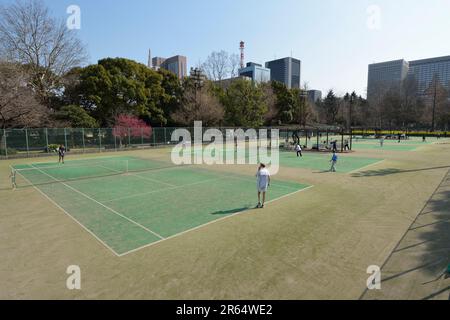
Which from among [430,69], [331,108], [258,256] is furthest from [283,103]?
[430,69]

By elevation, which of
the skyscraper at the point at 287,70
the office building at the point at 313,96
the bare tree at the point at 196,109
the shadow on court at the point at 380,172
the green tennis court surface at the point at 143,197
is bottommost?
the green tennis court surface at the point at 143,197

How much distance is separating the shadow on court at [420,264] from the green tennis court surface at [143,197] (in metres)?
5.68

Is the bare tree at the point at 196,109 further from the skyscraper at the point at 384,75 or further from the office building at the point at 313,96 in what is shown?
the skyscraper at the point at 384,75

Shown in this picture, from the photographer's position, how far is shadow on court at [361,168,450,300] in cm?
537

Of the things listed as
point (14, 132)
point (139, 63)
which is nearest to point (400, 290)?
point (14, 132)

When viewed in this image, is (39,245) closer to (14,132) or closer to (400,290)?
(400,290)

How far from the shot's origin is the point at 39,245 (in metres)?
7.85

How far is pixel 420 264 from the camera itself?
6.46m

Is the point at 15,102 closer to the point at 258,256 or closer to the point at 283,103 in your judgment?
the point at 258,256

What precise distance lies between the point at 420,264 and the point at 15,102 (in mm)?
39109

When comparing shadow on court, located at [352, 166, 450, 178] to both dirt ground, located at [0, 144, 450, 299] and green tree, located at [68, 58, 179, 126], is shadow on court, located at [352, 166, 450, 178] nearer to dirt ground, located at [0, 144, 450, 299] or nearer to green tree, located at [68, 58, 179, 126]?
dirt ground, located at [0, 144, 450, 299]

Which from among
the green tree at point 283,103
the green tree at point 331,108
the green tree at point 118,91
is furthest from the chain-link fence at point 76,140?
the green tree at point 331,108

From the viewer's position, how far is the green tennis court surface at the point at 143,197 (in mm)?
8977
